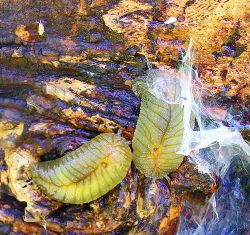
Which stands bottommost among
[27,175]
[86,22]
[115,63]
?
[27,175]

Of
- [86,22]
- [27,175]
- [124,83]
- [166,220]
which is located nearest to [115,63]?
[124,83]

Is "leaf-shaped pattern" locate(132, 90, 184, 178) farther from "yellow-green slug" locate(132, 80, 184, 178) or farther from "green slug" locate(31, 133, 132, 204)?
"green slug" locate(31, 133, 132, 204)

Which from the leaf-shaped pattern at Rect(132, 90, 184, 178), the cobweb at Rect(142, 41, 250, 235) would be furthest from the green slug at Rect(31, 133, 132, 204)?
the cobweb at Rect(142, 41, 250, 235)

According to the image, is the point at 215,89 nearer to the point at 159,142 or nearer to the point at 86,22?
the point at 159,142

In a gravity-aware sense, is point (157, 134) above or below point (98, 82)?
below

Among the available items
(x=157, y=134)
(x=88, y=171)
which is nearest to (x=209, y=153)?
(x=157, y=134)

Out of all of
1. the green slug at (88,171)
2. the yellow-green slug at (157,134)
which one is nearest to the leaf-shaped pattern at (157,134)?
the yellow-green slug at (157,134)

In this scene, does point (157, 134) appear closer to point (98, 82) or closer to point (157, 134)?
point (157, 134)
